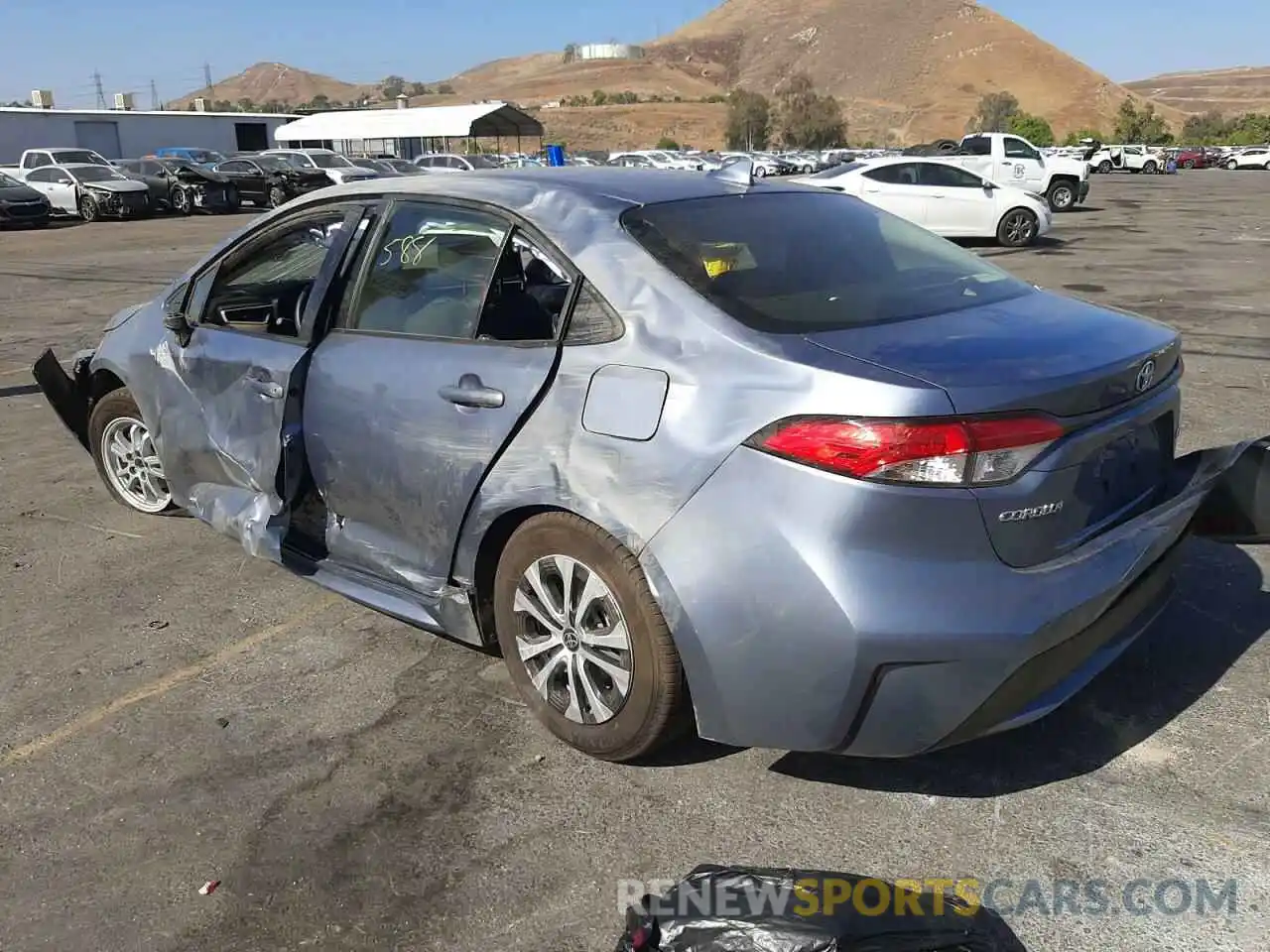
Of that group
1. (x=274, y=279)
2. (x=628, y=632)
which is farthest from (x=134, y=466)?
(x=628, y=632)

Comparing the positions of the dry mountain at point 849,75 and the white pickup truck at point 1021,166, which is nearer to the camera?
the white pickup truck at point 1021,166

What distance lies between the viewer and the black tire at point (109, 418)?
5.04 meters

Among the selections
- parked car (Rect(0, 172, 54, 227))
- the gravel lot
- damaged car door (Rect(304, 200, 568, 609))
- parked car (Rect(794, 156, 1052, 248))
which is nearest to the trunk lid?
the gravel lot

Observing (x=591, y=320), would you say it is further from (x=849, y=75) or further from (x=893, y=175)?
(x=849, y=75)

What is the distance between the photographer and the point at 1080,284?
13359 mm

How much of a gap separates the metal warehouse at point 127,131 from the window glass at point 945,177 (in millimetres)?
45566

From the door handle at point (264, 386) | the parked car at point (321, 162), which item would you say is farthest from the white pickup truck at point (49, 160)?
the door handle at point (264, 386)

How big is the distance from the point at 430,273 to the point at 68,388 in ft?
9.06

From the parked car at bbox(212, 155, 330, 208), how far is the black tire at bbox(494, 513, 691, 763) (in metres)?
31.9

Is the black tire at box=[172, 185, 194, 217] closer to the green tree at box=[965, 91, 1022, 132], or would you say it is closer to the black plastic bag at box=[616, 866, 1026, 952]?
the black plastic bag at box=[616, 866, 1026, 952]

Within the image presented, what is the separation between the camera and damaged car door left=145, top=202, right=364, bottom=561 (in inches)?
153

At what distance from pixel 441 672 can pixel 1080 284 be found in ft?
38.7

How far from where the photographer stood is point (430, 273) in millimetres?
3646

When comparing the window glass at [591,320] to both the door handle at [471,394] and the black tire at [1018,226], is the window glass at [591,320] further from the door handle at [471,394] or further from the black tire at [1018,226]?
the black tire at [1018,226]
